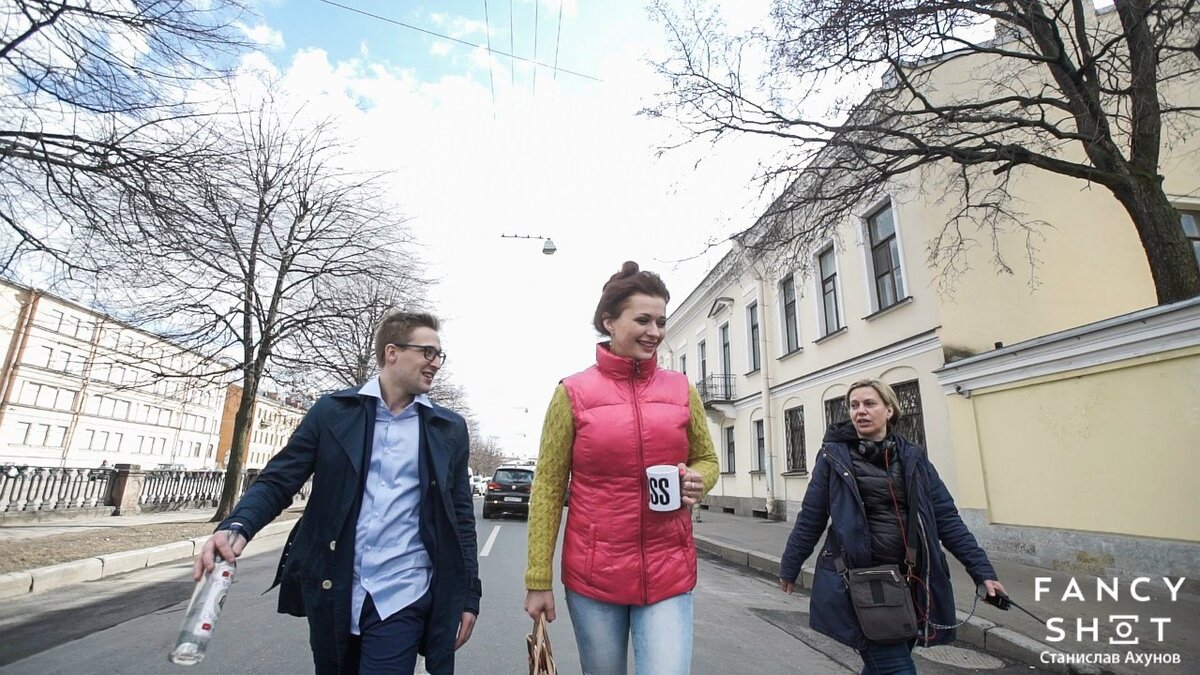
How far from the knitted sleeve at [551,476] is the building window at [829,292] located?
13.6m

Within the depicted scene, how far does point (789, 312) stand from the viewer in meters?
17.2

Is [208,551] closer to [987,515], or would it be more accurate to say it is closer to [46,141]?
[46,141]

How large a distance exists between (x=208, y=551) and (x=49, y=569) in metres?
6.71

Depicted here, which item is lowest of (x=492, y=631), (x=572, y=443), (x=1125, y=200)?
(x=492, y=631)

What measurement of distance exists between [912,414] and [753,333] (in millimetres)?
8665

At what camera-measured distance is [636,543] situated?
1.96 meters

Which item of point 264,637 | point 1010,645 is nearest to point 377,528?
point 264,637

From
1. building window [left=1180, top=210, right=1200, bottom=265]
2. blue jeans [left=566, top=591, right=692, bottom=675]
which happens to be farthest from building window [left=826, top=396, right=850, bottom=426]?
blue jeans [left=566, top=591, right=692, bottom=675]

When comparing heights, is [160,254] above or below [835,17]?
below

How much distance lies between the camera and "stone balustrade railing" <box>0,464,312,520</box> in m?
11.3

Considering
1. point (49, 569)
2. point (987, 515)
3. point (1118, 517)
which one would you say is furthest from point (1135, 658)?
point (49, 569)

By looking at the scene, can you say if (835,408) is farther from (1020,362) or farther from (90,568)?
(90,568)

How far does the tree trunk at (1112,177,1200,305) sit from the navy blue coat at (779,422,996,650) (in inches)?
259

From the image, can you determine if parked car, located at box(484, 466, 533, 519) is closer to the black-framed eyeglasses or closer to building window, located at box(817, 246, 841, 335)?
building window, located at box(817, 246, 841, 335)
